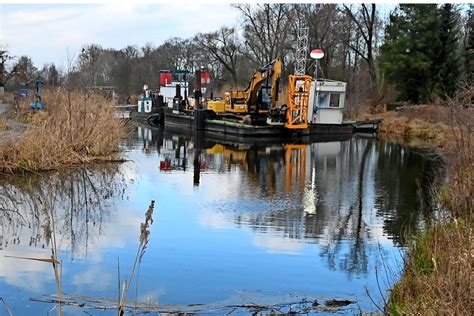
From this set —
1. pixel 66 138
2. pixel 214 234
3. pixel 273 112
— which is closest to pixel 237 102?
pixel 273 112

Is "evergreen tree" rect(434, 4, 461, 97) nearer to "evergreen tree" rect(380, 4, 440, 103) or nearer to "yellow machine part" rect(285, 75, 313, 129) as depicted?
"evergreen tree" rect(380, 4, 440, 103)

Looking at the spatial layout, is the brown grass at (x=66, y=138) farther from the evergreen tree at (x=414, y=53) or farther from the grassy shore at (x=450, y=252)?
the evergreen tree at (x=414, y=53)

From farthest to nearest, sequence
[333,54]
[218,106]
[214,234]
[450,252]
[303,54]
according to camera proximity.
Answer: [333,54], [303,54], [218,106], [214,234], [450,252]

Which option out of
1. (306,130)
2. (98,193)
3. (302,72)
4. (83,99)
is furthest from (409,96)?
(98,193)

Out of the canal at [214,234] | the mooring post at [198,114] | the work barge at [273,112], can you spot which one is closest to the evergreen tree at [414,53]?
the work barge at [273,112]

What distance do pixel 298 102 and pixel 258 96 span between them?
9.37 feet

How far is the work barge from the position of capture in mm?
26969

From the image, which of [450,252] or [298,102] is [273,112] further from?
[450,252]

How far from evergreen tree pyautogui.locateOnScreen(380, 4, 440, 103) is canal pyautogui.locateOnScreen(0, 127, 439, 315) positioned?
2135 cm

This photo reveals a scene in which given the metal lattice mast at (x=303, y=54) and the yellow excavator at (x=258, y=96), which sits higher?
the metal lattice mast at (x=303, y=54)

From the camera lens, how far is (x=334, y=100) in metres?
29.2

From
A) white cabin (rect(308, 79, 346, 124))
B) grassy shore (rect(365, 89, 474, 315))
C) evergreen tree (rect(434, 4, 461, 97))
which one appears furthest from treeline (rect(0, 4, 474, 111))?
grassy shore (rect(365, 89, 474, 315))

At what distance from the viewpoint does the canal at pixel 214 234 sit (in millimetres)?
6562

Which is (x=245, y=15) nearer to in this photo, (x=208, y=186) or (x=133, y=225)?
(x=208, y=186)
